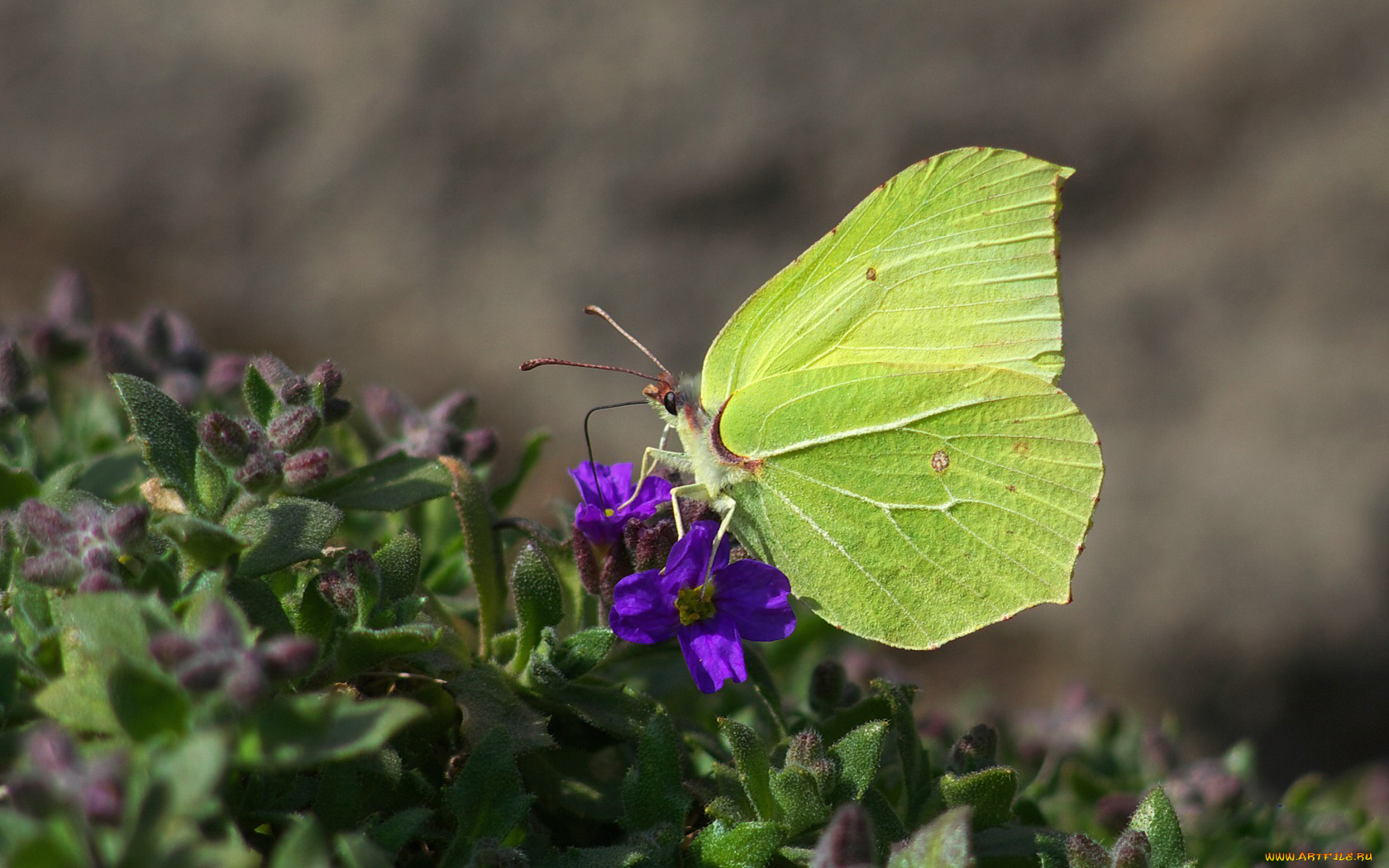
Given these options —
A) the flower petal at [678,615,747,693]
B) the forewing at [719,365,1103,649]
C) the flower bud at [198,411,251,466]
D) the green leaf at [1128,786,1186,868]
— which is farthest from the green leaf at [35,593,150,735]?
the green leaf at [1128,786,1186,868]

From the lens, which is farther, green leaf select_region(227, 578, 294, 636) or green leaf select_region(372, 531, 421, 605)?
green leaf select_region(372, 531, 421, 605)

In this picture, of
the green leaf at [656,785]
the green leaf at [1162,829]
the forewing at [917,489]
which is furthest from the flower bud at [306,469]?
the green leaf at [1162,829]

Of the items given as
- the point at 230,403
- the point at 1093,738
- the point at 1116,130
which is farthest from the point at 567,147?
the point at 1093,738

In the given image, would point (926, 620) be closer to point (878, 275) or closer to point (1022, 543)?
point (1022, 543)

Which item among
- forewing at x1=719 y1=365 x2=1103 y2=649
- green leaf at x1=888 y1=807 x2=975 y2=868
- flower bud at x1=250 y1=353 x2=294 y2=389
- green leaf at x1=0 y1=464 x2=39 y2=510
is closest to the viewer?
green leaf at x1=888 y1=807 x2=975 y2=868

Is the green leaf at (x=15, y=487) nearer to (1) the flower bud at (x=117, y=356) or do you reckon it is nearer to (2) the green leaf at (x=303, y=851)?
(1) the flower bud at (x=117, y=356)

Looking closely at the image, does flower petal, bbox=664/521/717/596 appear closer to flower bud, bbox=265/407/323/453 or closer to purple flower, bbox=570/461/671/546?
purple flower, bbox=570/461/671/546

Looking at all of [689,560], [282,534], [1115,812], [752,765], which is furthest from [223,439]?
[1115,812]
